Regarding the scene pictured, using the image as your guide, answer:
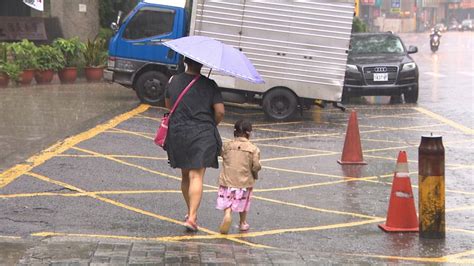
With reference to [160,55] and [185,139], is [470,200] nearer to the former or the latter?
[185,139]

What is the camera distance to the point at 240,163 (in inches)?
320

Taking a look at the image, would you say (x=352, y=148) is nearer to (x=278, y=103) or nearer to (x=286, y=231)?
(x=286, y=231)

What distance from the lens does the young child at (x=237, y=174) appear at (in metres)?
8.11

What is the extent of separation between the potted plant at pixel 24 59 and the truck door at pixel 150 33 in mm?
3981

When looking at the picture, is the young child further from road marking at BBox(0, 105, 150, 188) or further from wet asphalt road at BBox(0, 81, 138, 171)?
wet asphalt road at BBox(0, 81, 138, 171)

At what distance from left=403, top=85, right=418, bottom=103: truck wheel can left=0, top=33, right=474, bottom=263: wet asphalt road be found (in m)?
3.98

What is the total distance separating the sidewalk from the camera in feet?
21.6

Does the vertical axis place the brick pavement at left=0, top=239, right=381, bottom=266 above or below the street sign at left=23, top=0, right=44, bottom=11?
below

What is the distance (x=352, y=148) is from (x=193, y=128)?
4793 mm

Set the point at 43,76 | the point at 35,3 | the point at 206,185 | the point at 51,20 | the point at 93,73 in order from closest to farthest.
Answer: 1. the point at 206,185
2. the point at 43,76
3. the point at 35,3
4. the point at 93,73
5. the point at 51,20

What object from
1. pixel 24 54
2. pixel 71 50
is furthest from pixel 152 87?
pixel 71 50

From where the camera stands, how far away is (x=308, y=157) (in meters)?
12.8

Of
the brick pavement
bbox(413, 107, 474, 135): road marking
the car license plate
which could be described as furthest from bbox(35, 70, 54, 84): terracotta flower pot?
the brick pavement

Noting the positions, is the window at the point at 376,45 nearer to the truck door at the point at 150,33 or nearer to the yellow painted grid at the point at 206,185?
the yellow painted grid at the point at 206,185
